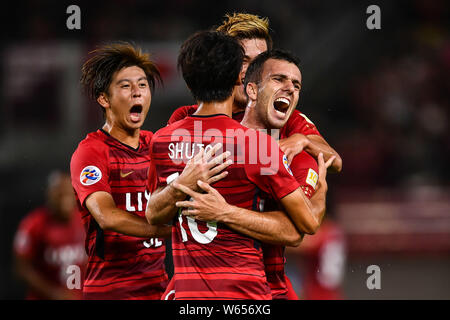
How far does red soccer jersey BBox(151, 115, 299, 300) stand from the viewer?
9.48 ft

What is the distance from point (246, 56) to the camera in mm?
3768

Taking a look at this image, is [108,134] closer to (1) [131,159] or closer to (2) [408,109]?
(1) [131,159]

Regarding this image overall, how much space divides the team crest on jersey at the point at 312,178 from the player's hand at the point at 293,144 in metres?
0.12

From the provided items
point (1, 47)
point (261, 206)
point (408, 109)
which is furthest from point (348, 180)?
point (261, 206)

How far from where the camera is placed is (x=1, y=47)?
977 cm

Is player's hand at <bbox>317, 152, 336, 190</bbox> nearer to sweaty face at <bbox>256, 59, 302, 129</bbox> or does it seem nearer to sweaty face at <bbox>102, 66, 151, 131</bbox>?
sweaty face at <bbox>256, 59, 302, 129</bbox>

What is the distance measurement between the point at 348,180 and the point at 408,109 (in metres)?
1.86

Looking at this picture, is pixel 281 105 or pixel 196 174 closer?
pixel 196 174

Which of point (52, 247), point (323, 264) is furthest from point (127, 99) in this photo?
point (323, 264)

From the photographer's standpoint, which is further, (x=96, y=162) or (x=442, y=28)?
(x=442, y=28)

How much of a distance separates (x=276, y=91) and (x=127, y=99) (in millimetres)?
1002

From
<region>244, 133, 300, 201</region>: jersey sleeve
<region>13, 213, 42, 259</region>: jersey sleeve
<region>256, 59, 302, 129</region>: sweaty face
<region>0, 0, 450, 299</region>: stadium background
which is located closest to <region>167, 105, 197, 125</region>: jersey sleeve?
<region>256, 59, 302, 129</region>: sweaty face

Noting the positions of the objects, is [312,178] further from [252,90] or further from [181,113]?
[181,113]

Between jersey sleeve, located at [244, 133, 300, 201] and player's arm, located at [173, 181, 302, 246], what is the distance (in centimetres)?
13
